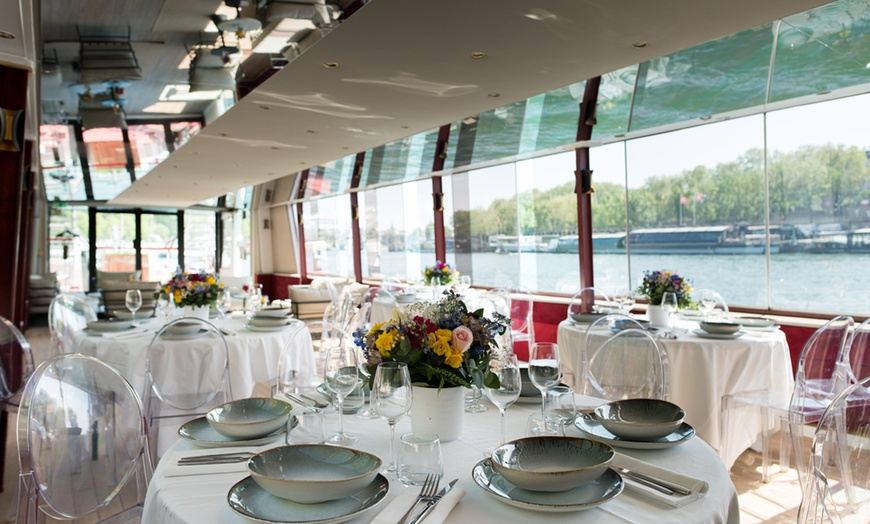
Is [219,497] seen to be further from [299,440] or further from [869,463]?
[869,463]

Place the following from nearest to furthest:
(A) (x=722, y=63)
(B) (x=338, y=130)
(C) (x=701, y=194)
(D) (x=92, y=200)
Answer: (A) (x=722, y=63)
(C) (x=701, y=194)
(B) (x=338, y=130)
(D) (x=92, y=200)

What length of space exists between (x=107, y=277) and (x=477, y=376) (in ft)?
46.9

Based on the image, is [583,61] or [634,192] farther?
[634,192]

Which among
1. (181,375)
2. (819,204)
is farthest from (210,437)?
(819,204)

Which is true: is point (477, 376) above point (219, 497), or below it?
above

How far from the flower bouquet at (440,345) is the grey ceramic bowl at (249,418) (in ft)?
1.12

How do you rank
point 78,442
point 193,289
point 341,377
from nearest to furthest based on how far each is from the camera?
point 341,377 → point 78,442 → point 193,289

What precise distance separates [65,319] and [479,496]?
5016 mm

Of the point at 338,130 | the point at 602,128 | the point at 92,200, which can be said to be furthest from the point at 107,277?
the point at 602,128

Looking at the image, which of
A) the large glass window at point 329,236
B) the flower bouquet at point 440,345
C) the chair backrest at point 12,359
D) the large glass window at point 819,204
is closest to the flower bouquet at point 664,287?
the large glass window at point 819,204

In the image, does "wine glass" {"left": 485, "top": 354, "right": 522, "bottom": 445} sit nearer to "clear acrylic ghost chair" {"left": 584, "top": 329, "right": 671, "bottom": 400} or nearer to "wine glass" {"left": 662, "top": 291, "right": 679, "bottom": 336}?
"clear acrylic ghost chair" {"left": 584, "top": 329, "right": 671, "bottom": 400}

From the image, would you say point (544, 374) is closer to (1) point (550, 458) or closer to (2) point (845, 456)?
(1) point (550, 458)

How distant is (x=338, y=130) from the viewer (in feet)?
22.5

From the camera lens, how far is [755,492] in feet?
11.7
